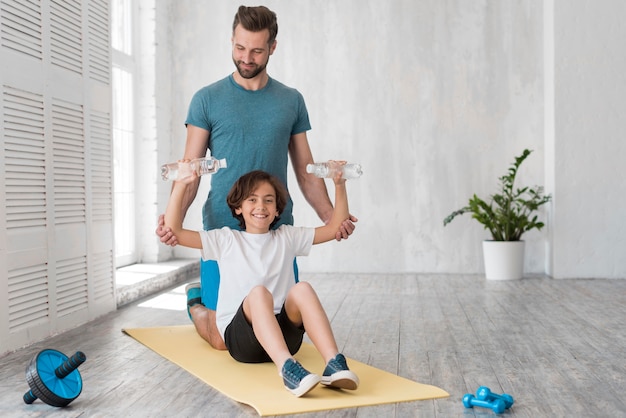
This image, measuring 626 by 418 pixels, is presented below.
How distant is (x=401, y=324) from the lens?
11.7ft

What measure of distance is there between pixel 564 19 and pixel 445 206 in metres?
1.47

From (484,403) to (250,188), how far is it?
102cm

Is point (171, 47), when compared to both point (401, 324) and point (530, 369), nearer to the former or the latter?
point (401, 324)

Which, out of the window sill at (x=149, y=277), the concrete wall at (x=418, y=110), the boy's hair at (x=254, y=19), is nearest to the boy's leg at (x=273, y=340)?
the boy's hair at (x=254, y=19)

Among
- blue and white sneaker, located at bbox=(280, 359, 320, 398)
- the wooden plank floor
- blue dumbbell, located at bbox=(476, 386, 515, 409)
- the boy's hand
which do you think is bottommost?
the wooden plank floor

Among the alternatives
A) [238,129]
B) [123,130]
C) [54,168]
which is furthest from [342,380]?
[123,130]

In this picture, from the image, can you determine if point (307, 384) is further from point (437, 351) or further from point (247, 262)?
point (437, 351)

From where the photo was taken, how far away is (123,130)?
16.9 ft

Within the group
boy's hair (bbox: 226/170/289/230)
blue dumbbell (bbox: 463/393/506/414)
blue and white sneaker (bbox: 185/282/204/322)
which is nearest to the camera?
blue dumbbell (bbox: 463/393/506/414)

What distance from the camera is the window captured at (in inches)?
199

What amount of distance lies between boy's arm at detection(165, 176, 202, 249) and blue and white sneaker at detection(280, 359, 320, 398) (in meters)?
0.57

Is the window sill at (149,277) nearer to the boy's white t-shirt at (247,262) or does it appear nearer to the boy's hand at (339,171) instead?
the boy's white t-shirt at (247,262)

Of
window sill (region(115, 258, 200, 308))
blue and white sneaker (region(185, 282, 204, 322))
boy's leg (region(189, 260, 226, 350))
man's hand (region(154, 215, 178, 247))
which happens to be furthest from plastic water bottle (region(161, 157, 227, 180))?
window sill (region(115, 258, 200, 308))

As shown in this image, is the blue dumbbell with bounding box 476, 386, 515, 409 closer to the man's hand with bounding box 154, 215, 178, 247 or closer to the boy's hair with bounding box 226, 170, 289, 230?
the boy's hair with bounding box 226, 170, 289, 230
